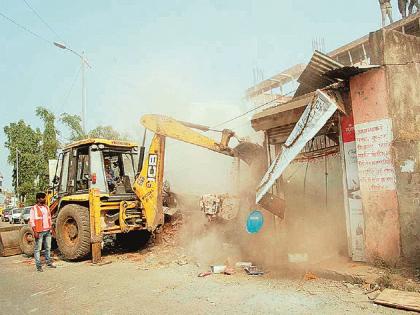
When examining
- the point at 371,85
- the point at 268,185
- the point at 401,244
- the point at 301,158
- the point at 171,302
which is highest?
the point at 371,85

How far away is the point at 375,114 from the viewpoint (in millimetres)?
6234

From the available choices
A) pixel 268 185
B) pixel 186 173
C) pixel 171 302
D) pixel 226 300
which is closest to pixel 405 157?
pixel 268 185

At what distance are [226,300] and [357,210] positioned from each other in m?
3.08

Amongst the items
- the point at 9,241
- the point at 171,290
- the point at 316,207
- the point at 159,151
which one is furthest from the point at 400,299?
the point at 9,241

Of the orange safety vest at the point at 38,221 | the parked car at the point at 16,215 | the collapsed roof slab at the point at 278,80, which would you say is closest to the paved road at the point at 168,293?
the orange safety vest at the point at 38,221

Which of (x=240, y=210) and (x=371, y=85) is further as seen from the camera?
(x=240, y=210)

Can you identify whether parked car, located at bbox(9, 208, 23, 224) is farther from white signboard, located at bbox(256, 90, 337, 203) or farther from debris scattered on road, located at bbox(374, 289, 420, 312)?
debris scattered on road, located at bbox(374, 289, 420, 312)

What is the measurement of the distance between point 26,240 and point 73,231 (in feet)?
9.50

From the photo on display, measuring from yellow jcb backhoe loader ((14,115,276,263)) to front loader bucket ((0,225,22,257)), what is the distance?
272 centimetres

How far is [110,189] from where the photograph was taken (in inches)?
378

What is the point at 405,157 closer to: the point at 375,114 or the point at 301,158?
the point at 375,114

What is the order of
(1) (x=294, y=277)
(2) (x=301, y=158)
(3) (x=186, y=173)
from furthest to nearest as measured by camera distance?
(3) (x=186, y=173) < (2) (x=301, y=158) < (1) (x=294, y=277)

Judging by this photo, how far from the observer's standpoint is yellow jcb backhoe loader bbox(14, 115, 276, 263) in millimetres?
8750

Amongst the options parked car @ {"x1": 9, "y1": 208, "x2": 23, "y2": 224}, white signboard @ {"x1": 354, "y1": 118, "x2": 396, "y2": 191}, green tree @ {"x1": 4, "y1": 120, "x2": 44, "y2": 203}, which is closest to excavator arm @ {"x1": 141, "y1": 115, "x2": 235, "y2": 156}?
white signboard @ {"x1": 354, "y1": 118, "x2": 396, "y2": 191}
